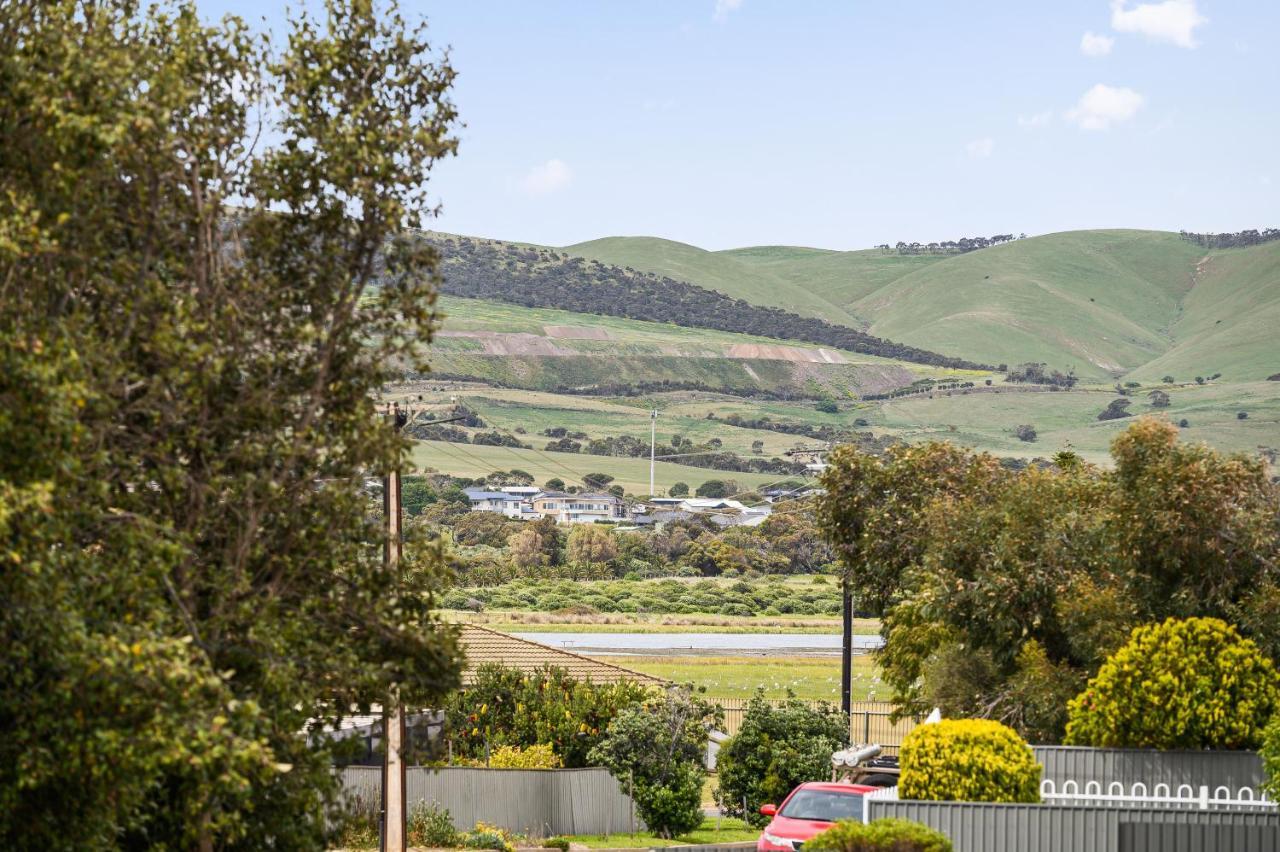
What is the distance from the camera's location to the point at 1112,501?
23688mm

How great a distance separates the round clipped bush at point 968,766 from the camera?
18016 mm

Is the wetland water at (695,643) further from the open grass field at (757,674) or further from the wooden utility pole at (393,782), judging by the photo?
the wooden utility pole at (393,782)

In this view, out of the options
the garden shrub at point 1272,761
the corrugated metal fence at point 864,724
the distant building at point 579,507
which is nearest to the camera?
the garden shrub at point 1272,761

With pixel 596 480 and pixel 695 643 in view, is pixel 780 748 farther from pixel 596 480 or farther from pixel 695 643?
pixel 596 480

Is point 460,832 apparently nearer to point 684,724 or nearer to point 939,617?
point 684,724

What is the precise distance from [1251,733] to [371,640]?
1208 centimetres

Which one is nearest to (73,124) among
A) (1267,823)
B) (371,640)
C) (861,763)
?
(371,640)

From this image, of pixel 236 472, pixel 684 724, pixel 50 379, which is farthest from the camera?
pixel 684 724

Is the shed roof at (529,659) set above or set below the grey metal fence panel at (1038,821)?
below

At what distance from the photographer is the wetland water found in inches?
2837

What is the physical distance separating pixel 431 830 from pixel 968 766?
12.4 m

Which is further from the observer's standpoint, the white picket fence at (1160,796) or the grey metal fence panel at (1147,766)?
the grey metal fence panel at (1147,766)

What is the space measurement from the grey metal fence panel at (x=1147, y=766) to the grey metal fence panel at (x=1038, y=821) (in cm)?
272

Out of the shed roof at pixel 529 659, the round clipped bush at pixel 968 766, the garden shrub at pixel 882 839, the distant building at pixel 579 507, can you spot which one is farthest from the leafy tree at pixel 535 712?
the distant building at pixel 579 507
